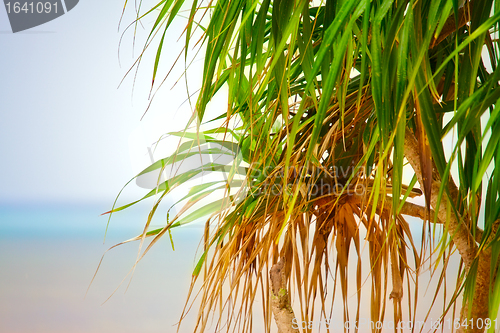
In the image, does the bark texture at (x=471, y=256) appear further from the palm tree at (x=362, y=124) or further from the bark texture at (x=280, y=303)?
the bark texture at (x=280, y=303)

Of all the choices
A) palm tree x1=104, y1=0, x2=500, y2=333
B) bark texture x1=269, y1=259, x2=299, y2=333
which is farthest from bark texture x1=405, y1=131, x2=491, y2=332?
bark texture x1=269, y1=259, x2=299, y2=333

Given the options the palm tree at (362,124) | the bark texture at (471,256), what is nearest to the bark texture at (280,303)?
the palm tree at (362,124)

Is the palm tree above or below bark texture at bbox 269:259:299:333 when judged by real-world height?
above

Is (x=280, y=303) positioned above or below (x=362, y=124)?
below

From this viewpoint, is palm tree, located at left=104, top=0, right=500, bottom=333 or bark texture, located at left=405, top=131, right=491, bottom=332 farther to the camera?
bark texture, located at left=405, top=131, right=491, bottom=332

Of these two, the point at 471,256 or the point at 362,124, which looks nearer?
the point at 471,256

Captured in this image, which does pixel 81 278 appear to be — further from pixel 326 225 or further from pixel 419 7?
pixel 419 7

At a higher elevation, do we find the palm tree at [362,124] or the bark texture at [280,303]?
the palm tree at [362,124]

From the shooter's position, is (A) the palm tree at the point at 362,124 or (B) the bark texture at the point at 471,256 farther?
(B) the bark texture at the point at 471,256

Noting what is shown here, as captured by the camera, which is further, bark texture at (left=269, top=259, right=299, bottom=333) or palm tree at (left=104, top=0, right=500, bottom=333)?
bark texture at (left=269, top=259, right=299, bottom=333)

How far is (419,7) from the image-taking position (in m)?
0.29

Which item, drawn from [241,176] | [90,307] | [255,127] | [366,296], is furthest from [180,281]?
[255,127]

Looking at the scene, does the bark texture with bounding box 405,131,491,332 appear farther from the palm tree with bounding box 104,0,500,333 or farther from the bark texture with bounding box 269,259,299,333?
the bark texture with bounding box 269,259,299,333

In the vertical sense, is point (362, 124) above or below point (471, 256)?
above
